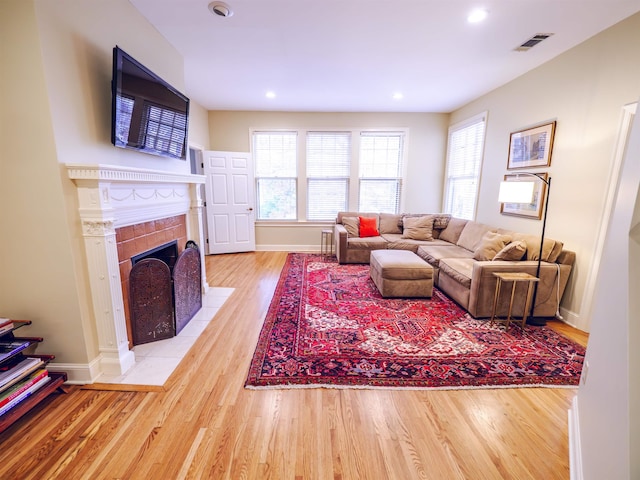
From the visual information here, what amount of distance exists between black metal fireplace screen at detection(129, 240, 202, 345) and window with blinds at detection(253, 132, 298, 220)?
9.77 feet

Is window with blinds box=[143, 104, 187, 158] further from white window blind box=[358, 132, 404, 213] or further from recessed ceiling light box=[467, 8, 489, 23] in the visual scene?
white window blind box=[358, 132, 404, 213]

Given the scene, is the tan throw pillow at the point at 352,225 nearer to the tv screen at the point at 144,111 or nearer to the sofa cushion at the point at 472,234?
the sofa cushion at the point at 472,234

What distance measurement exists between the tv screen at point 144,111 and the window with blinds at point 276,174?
265 cm

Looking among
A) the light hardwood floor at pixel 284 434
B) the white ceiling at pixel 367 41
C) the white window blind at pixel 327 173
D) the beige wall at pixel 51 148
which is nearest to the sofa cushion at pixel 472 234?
the white ceiling at pixel 367 41

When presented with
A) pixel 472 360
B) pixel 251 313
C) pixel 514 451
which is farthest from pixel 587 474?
pixel 251 313

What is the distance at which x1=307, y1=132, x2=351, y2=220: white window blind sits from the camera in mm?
5398

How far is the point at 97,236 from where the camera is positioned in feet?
5.80

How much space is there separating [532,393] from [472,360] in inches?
15.5

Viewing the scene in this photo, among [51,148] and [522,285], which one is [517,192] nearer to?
[522,285]

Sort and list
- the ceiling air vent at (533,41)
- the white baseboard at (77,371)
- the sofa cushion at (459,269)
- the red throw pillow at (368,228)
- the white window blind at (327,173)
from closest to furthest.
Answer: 1. the white baseboard at (77,371)
2. the ceiling air vent at (533,41)
3. the sofa cushion at (459,269)
4. the red throw pillow at (368,228)
5. the white window blind at (327,173)

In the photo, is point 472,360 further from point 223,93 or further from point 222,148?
point 222,148

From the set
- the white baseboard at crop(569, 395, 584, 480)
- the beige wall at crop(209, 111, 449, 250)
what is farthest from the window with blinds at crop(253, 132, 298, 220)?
the white baseboard at crop(569, 395, 584, 480)

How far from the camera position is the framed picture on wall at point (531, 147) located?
305cm

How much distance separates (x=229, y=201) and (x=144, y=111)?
310cm
